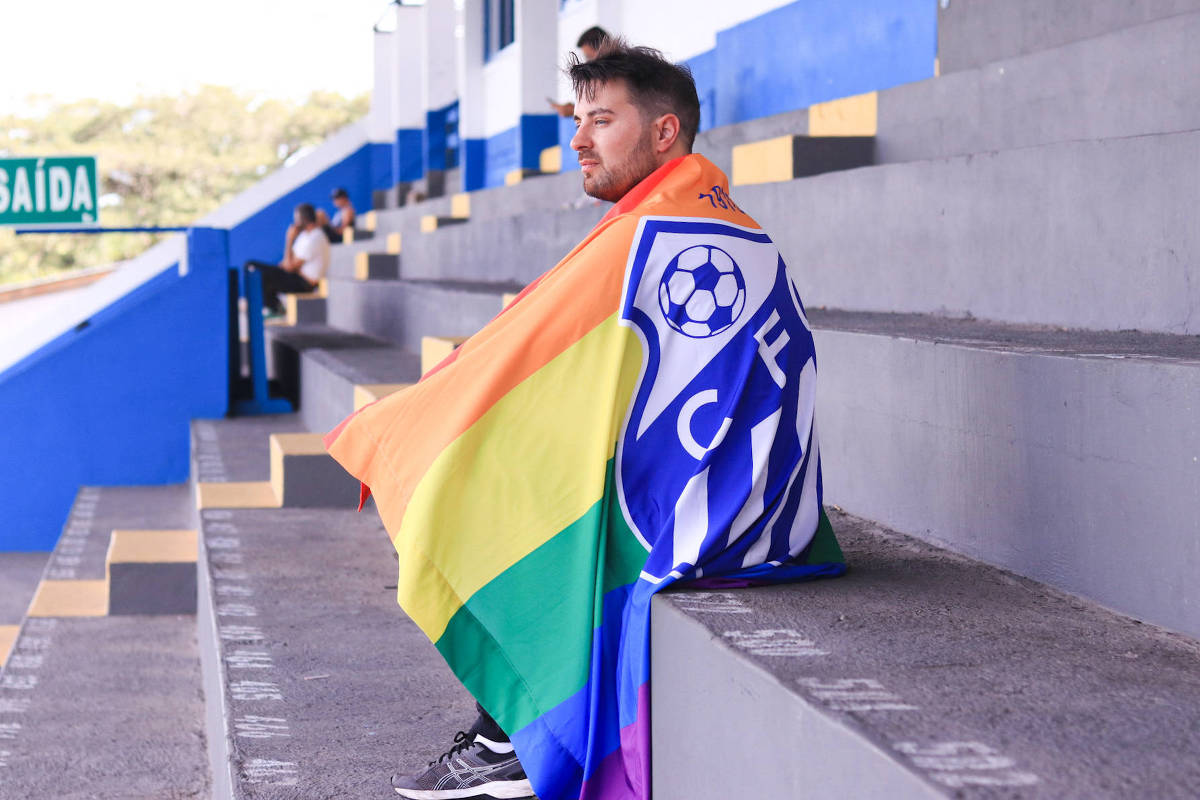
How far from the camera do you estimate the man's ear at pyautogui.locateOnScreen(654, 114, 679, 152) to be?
177 cm

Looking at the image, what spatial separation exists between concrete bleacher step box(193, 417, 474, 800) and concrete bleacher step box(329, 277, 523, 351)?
54.1 inches

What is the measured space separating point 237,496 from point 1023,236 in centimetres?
246

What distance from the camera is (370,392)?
12.7 ft

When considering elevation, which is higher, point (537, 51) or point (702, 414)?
point (537, 51)

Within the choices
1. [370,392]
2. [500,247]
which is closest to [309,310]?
[500,247]

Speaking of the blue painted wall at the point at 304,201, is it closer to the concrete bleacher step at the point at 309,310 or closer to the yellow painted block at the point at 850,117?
→ the concrete bleacher step at the point at 309,310

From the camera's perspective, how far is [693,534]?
5.16 ft

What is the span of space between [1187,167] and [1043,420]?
2.15 ft

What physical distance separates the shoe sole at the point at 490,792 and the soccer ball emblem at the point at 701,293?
62 centimetres

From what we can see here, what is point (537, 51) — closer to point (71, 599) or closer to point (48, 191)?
point (48, 191)

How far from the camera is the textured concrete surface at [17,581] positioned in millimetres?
4916

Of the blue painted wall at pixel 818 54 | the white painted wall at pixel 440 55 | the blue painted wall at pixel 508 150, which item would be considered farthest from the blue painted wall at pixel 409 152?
the blue painted wall at pixel 818 54

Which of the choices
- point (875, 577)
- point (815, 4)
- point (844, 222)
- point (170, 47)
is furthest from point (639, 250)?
point (170, 47)

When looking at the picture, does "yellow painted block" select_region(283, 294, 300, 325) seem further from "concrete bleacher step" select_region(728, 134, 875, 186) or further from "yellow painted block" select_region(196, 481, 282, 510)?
"concrete bleacher step" select_region(728, 134, 875, 186)
